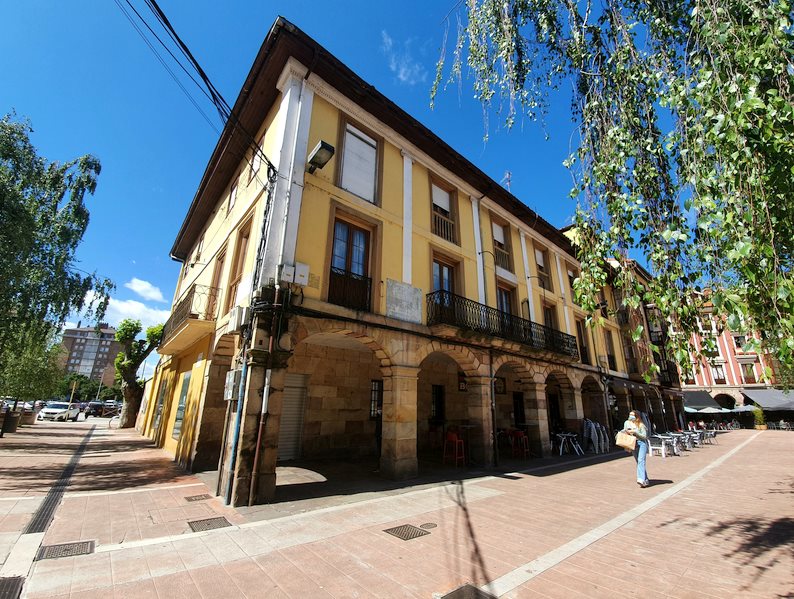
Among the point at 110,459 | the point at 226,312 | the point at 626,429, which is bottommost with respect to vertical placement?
the point at 110,459

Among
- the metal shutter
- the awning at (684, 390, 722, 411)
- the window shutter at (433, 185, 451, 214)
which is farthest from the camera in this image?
the awning at (684, 390, 722, 411)

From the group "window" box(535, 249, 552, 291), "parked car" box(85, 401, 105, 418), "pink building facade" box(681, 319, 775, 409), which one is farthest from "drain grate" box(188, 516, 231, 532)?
"parked car" box(85, 401, 105, 418)

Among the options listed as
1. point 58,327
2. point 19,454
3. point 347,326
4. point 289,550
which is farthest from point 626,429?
point 58,327

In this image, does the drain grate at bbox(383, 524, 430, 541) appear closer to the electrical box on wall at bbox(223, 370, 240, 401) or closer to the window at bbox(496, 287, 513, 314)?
the electrical box on wall at bbox(223, 370, 240, 401)

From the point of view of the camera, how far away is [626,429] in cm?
767

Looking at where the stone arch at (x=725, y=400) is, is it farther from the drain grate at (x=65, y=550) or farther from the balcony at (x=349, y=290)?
the drain grate at (x=65, y=550)

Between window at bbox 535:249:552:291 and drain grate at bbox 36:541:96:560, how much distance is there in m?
14.7

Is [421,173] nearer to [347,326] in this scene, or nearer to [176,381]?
[347,326]

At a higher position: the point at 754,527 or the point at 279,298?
the point at 279,298

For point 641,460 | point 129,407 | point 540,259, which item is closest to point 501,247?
point 540,259

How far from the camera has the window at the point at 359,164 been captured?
877cm

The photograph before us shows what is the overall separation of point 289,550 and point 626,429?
733 centimetres

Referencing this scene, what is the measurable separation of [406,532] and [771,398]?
133 feet

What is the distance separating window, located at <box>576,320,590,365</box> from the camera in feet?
50.3
